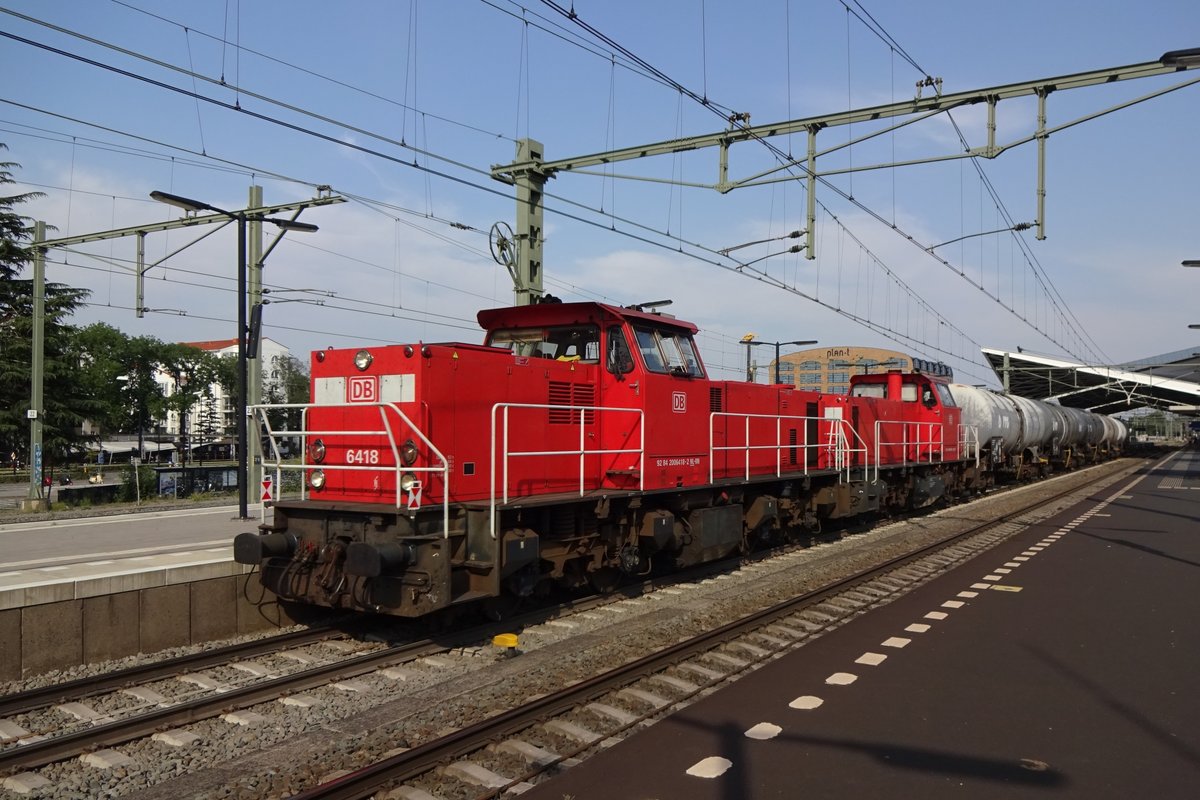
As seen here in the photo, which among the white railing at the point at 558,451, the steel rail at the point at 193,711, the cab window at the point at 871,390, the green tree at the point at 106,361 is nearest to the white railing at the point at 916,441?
the cab window at the point at 871,390

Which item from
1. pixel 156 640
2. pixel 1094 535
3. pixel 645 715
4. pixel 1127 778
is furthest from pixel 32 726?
pixel 1094 535

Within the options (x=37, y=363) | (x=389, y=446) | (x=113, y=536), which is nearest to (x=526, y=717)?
(x=389, y=446)

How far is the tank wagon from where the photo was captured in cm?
739

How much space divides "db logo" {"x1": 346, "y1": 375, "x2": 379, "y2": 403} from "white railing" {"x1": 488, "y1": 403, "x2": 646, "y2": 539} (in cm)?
125

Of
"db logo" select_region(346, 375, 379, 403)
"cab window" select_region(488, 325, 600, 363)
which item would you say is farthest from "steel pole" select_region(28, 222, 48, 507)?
"db logo" select_region(346, 375, 379, 403)

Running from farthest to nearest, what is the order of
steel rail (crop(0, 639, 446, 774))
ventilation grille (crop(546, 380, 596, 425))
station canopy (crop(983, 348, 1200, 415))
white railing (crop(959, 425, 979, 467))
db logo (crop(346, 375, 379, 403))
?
station canopy (crop(983, 348, 1200, 415)) → white railing (crop(959, 425, 979, 467)) → ventilation grille (crop(546, 380, 596, 425)) → db logo (crop(346, 375, 379, 403)) → steel rail (crop(0, 639, 446, 774))

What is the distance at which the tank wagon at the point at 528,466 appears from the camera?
7.39 metres

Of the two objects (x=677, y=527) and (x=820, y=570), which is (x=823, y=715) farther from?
(x=820, y=570)

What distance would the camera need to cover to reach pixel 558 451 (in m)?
8.91

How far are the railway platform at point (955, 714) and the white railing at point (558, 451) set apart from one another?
282cm

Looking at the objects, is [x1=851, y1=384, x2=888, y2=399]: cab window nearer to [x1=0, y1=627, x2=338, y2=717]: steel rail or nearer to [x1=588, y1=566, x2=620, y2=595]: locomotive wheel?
[x1=588, y1=566, x2=620, y2=595]: locomotive wheel

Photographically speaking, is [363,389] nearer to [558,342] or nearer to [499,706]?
[558,342]

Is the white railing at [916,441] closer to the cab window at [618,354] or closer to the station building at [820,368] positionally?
the cab window at [618,354]

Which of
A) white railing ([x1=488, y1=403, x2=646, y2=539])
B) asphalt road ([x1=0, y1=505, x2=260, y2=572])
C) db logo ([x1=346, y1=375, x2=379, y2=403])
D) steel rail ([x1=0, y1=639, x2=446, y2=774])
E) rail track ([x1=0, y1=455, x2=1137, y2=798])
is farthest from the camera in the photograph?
asphalt road ([x1=0, y1=505, x2=260, y2=572])
